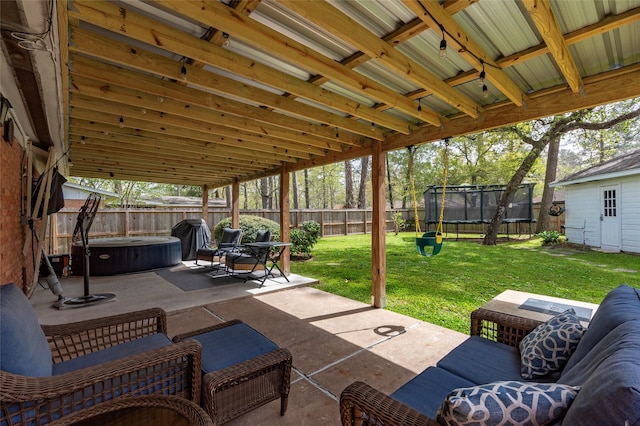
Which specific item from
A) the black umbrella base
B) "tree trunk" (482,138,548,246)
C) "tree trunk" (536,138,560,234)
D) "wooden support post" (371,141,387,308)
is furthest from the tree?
the black umbrella base

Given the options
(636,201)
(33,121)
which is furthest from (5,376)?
(636,201)

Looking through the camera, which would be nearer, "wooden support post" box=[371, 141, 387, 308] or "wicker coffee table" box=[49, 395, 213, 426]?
"wicker coffee table" box=[49, 395, 213, 426]

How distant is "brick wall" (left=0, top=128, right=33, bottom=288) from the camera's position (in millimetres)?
2727

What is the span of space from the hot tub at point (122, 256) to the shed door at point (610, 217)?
12.3m

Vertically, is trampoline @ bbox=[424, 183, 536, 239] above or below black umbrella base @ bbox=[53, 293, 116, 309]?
above

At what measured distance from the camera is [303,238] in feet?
26.2

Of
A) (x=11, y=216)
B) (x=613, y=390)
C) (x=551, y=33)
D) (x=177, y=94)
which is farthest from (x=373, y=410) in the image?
(x=11, y=216)

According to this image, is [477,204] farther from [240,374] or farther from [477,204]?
[240,374]

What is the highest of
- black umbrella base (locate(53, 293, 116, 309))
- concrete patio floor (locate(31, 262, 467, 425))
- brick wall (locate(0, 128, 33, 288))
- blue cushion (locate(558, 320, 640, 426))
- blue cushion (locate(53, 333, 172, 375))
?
brick wall (locate(0, 128, 33, 288))

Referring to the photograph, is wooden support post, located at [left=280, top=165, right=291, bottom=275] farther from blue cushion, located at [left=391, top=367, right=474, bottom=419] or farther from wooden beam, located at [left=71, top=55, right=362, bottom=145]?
blue cushion, located at [left=391, top=367, right=474, bottom=419]

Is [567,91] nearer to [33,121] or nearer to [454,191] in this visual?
[33,121]

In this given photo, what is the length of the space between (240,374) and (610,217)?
11.6 metres

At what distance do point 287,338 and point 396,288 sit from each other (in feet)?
8.51

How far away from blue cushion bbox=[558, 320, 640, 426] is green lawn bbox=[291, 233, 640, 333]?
8.22ft
